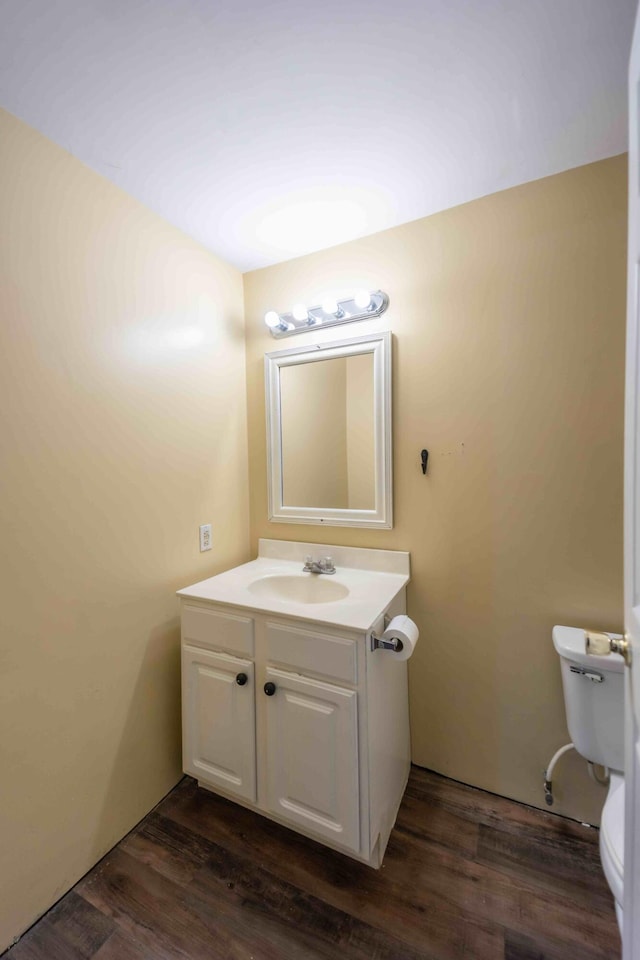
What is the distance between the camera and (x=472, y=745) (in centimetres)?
143

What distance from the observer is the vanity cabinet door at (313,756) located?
1.08m

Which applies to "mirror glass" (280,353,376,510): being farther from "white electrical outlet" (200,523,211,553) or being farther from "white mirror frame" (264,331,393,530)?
"white electrical outlet" (200,523,211,553)

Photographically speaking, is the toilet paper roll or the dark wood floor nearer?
the dark wood floor

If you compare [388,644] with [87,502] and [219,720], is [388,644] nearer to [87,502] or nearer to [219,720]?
[219,720]

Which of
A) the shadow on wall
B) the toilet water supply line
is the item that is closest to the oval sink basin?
the shadow on wall

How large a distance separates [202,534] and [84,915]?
1179 millimetres

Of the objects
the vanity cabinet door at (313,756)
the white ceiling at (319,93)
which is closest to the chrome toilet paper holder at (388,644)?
the vanity cabinet door at (313,756)

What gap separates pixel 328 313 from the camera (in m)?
1.59

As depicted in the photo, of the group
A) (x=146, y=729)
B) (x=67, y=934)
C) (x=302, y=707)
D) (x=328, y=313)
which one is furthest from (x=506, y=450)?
(x=67, y=934)

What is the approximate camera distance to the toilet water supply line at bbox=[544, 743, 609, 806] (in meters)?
1.20

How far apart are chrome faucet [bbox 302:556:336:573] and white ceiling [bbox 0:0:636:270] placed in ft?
4.66

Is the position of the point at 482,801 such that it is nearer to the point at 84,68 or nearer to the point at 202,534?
the point at 202,534

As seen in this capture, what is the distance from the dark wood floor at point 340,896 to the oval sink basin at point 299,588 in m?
0.80

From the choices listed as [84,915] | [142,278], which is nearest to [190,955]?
[84,915]
